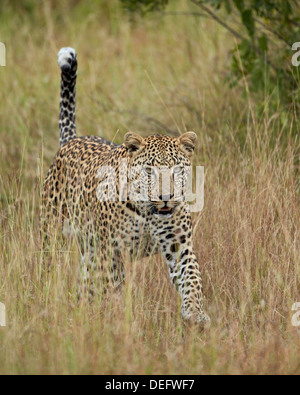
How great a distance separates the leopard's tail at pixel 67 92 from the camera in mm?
6664

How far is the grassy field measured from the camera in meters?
4.50

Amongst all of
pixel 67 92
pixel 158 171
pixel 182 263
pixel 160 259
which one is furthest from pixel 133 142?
pixel 67 92

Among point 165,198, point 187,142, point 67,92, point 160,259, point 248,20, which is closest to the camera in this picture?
point 165,198

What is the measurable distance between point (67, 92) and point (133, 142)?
5.20 feet

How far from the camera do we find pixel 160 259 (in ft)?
20.2

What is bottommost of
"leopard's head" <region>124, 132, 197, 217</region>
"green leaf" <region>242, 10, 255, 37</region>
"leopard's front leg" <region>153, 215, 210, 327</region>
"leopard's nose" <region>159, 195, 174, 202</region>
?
"leopard's front leg" <region>153, 215, 210, 327</region>

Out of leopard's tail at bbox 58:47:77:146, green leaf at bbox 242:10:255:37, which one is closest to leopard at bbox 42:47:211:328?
leopard's tail at bbox 58:47:77:146

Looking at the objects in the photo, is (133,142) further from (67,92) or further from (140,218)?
(67,92)

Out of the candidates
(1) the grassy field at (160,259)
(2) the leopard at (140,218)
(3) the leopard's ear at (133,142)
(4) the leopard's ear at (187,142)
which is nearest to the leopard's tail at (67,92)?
(1) the grassy field at (160,259)

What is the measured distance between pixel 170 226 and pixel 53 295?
2.99 feet

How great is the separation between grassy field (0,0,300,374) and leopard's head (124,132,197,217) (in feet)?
1.48

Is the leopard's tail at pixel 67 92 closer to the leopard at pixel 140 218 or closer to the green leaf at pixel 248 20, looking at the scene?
the leopard at pixel 140 218

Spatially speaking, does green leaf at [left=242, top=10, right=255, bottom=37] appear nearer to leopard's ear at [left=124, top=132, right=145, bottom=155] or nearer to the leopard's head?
the leopard's head
